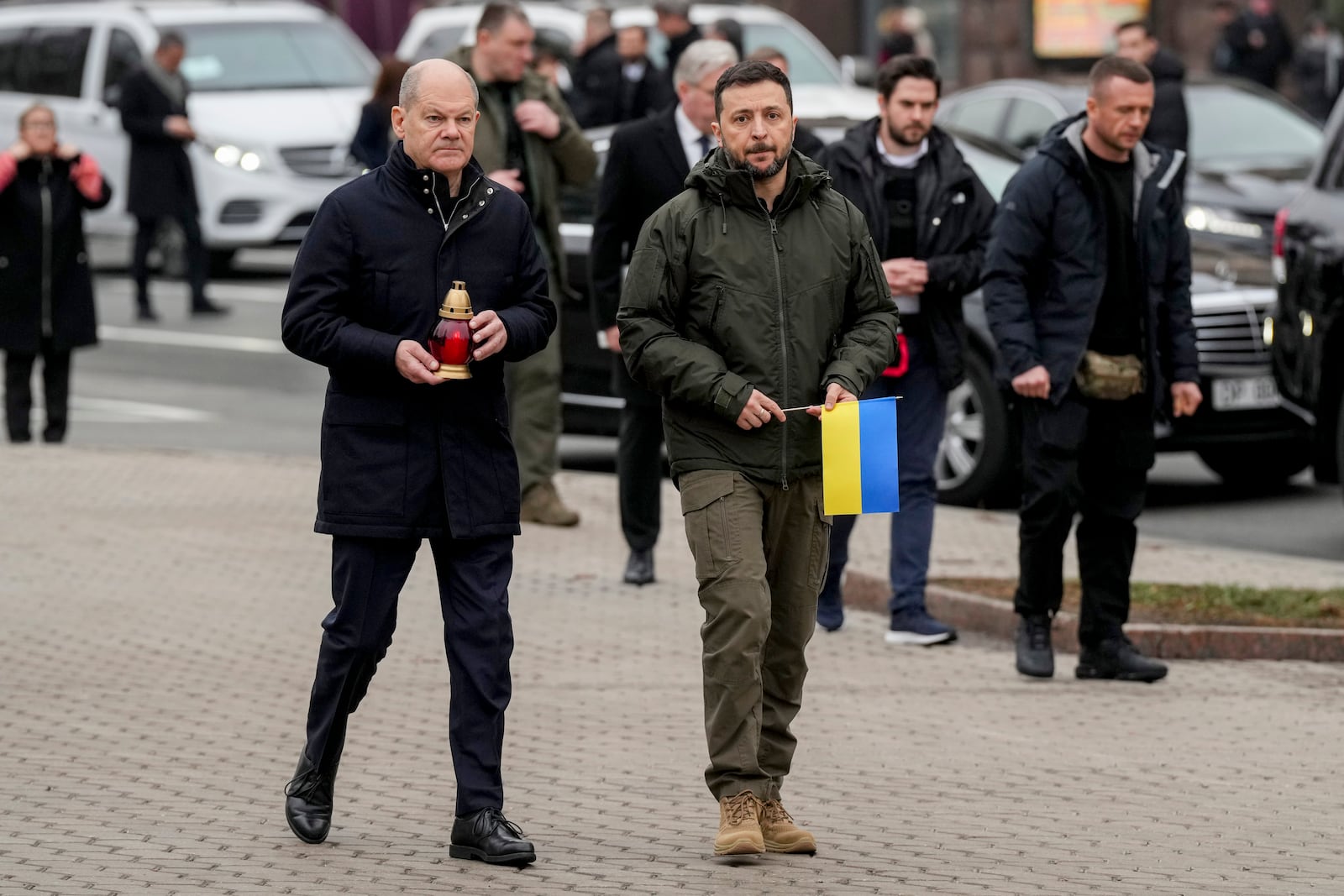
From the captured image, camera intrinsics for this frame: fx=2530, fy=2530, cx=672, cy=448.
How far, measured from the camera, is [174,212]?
63.8ft

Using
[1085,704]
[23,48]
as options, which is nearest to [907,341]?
[1085,704]

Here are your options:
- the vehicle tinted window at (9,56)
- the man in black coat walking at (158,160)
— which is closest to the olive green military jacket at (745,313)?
the man in black coat walking at (158,160)

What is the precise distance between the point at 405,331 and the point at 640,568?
403 cm

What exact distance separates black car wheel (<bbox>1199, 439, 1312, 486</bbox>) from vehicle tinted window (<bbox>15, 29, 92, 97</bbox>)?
12878 millimetres

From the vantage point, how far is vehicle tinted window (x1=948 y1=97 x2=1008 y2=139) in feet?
54.3

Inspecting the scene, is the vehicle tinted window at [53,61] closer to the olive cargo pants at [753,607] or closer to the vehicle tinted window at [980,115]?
the vehicle tinted window at [980,115]

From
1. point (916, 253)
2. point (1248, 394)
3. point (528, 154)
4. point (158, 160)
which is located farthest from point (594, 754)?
point (158, 160)

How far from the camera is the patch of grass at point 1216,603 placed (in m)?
8.73

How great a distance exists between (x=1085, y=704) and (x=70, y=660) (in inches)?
127

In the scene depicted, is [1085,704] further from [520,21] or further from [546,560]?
[520,21]

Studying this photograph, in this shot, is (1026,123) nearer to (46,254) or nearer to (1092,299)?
(46,254)

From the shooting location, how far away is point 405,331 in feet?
18.7

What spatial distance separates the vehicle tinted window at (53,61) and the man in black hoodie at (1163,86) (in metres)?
10.7

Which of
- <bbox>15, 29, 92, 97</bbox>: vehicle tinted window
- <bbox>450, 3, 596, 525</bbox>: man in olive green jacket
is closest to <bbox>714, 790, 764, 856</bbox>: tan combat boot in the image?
<bbox>450, 3, 596, 525</bbox>: man in olive green jacket
